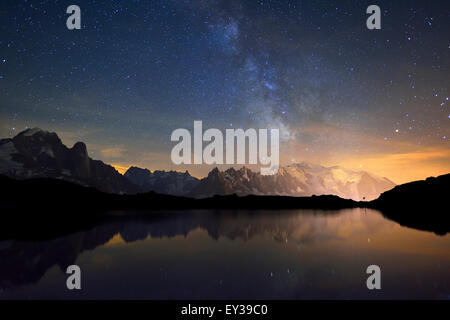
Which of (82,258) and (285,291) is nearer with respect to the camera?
(285,291)

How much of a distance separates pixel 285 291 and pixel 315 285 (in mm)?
2484

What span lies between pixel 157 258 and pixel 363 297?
18.6 m

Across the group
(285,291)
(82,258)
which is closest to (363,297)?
(285,291)

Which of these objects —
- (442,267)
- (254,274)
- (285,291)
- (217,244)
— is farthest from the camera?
(217,244)

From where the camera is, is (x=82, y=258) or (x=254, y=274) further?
(x=82, y=258)

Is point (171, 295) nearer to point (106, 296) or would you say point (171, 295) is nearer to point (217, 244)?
point (106, 296)

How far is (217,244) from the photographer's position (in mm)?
32812

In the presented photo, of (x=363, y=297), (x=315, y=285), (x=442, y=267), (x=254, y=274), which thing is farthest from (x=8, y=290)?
(x=442, y=267)

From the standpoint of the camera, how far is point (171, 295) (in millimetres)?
14727
